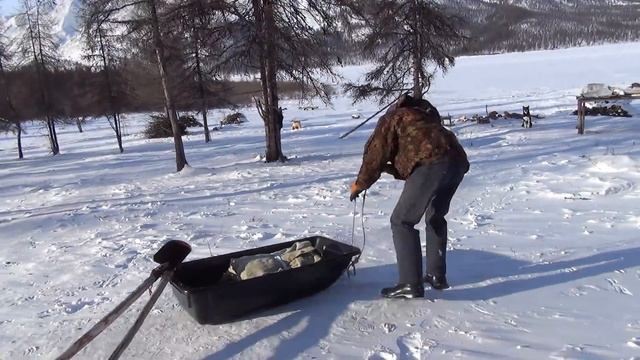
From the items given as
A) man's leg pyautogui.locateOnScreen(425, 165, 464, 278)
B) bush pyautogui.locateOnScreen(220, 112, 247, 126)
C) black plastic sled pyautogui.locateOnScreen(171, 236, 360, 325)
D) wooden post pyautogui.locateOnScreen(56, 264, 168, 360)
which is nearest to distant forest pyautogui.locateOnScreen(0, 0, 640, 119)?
bush pyautogui.locateOnScreen(220, 112, 247, 126)

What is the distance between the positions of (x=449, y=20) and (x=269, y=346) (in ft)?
56.6

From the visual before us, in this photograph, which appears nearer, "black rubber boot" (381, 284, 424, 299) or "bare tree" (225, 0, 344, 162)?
"black rubber boot" (381, 284, 424, 299)

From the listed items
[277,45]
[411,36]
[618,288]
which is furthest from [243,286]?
[411,36]

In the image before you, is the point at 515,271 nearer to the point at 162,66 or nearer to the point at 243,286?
the point at 243,286

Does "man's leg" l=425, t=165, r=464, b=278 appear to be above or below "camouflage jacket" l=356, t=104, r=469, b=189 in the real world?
below

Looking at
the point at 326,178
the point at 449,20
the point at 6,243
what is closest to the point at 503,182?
the point at 326,178

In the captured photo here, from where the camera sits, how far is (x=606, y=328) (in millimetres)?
3809

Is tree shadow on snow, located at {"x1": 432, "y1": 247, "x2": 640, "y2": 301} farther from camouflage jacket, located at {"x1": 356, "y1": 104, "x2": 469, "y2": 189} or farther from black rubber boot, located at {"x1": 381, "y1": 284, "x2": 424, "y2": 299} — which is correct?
camouflage jacket, located at {"x1": 356, "y1": 104, "x2": 469, "y2": 189}

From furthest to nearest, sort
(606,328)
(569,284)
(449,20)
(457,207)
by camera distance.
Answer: (449,20) < (457,207) < (569,284) < (606,328)

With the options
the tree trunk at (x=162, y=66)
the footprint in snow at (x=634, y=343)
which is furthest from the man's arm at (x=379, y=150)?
the tree trunk at (x=162, y=66)

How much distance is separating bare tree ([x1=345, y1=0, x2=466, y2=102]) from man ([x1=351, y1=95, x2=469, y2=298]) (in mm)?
13821

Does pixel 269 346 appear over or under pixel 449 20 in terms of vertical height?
under

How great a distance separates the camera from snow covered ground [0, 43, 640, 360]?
386 cm

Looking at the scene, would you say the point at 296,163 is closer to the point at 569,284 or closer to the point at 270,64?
the point at 270,64
